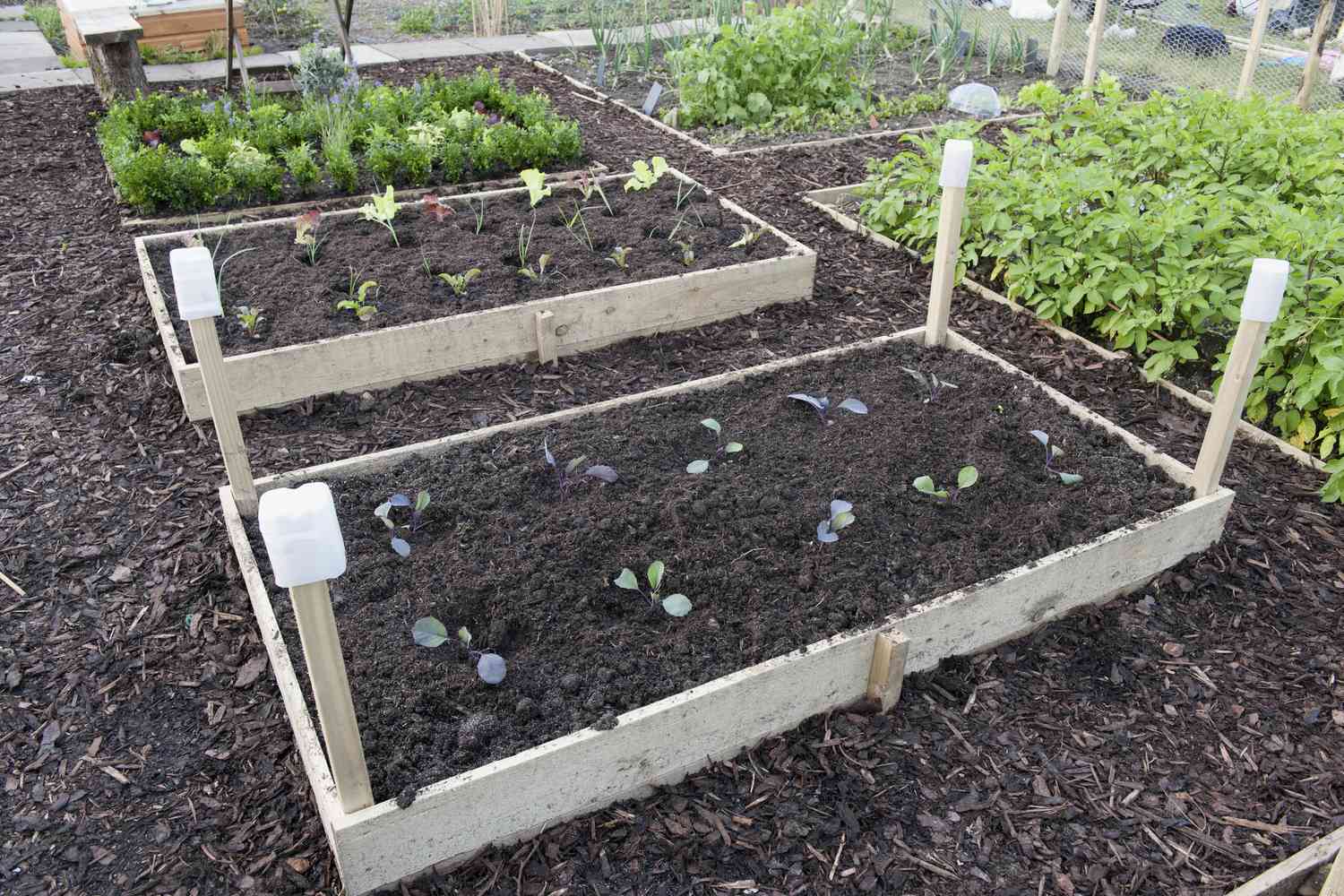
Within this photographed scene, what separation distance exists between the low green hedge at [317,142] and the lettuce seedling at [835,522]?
344 cm

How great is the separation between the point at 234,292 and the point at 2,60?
5.80 meters

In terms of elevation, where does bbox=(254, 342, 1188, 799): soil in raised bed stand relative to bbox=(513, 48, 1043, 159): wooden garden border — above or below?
above

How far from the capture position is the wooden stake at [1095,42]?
23.1 ft

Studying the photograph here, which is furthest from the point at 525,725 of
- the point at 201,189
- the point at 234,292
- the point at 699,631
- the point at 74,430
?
the point at 201,189

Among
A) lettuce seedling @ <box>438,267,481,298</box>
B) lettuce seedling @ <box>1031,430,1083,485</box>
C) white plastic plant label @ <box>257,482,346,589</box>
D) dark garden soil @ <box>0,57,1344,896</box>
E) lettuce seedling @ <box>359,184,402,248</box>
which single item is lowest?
dark garden soil @ <box>0,57,1344,896</box>

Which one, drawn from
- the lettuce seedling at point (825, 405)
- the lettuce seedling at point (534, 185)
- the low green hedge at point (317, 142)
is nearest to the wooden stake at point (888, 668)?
the lettuce seedling at point (825, 405)

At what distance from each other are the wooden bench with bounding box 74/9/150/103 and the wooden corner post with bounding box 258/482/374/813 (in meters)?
5.55

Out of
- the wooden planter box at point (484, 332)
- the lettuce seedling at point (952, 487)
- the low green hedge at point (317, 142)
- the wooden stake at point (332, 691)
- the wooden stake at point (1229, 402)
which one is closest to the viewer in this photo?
the wooden stake at point (332, 691)

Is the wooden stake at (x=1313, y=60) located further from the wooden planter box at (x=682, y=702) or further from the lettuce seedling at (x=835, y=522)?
the lettuce seedling at (x=835, y=522)

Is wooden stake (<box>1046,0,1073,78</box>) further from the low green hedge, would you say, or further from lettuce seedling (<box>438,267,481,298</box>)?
lettuce seedling (<box>438,267,481,298</box>)

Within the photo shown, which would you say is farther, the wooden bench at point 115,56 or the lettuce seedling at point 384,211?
the wooden bench at point 115,56

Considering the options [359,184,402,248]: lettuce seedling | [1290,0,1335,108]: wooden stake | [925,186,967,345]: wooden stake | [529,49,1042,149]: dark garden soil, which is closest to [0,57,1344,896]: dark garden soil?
[925,186,967,345]: wooden stake

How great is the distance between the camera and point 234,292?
3.88m

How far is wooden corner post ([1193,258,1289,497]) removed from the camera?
2.42 m
